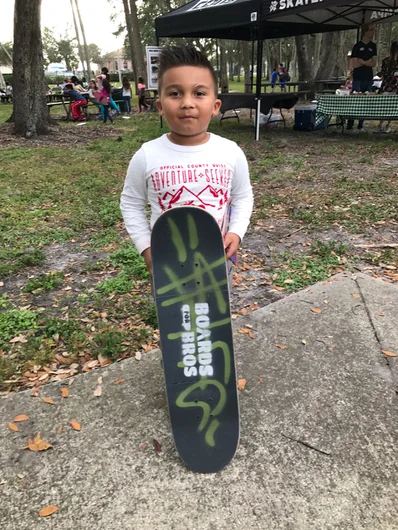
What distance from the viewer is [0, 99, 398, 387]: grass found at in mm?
2869

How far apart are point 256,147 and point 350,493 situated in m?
8.40

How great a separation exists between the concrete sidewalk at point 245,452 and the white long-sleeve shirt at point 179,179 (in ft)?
2.91

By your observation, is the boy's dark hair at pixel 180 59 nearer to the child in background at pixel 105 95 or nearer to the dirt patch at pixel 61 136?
the dirt patch at pixel 61 136

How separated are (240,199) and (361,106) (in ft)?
26.7

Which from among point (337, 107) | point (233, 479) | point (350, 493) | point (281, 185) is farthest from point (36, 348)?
point (337, 107)

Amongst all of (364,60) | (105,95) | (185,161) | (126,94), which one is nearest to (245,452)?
(185,161)

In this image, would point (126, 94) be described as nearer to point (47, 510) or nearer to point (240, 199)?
point (240, 199)

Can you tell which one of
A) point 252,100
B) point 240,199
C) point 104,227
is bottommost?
point 104,227

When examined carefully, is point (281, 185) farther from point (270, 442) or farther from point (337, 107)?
point (270, 442)

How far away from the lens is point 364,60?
9727mm

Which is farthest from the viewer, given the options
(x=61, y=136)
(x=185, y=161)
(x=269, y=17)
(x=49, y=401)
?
(x=61, y=136)

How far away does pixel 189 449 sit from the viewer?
71.5 inches

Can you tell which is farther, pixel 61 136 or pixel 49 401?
pixel 61 136

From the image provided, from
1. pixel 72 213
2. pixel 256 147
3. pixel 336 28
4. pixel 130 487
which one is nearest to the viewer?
pixel 130 487
